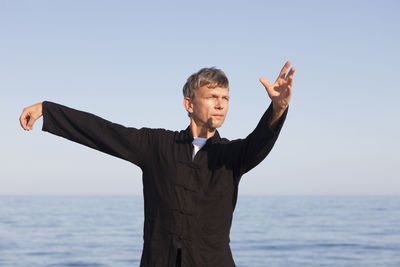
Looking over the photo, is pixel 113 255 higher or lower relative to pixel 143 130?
lower

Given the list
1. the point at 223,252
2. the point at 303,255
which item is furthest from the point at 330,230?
the point at 223,252

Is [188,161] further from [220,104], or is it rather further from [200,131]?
[220,104]

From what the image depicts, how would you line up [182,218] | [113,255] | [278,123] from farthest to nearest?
[113,255] < [182,218] < [278,123]

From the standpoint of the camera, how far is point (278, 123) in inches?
164

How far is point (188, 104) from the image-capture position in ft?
15.8

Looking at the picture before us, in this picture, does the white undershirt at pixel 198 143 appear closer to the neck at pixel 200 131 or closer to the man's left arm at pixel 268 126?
the neck at pixel 200 131

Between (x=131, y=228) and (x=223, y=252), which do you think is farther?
(x=131, y=228)

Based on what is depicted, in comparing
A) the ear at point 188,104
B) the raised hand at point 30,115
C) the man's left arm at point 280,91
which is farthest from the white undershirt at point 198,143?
the raised hand at point 30,115

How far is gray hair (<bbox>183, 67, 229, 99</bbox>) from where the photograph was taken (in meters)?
4.62

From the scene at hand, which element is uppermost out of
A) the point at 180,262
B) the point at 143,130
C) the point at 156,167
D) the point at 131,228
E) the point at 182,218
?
the point at 143,130

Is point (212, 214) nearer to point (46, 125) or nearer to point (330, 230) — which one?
point (46, 125)

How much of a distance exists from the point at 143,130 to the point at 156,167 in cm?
37

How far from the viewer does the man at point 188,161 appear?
14.6 ft

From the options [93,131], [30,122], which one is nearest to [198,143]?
[93,131]
